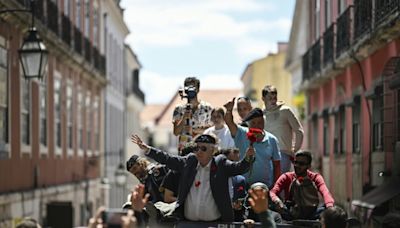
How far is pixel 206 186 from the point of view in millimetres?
8531

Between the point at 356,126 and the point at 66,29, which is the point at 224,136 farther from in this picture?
the point at 66,29

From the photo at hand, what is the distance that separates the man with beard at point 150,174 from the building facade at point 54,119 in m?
9.06

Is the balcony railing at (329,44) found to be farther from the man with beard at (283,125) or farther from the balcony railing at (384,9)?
the man with beard at (283,125)

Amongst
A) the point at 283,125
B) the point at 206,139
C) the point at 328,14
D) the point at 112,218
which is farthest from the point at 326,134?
the point at 112,218

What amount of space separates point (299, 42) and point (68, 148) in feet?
49.2

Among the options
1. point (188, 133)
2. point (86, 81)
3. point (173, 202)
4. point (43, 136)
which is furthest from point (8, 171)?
point (86, 81)

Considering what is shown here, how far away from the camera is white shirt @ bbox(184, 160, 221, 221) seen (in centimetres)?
851

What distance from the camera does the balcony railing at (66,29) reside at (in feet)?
87.3

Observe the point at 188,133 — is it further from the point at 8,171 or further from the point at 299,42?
the point at 299,42

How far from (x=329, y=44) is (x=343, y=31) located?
2940 mm

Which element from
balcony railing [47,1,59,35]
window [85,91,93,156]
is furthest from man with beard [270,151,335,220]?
window [85,91,93,156]

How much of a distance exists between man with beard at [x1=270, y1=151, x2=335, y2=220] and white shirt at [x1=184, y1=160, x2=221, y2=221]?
0.89 metres

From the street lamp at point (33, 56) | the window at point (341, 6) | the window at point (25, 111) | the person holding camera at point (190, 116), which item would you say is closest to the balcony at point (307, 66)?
the window at point (341, 6)

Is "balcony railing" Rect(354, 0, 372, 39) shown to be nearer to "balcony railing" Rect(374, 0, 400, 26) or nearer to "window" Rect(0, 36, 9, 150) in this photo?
"balcony railing" Rect(374, 0, 400, 26)
